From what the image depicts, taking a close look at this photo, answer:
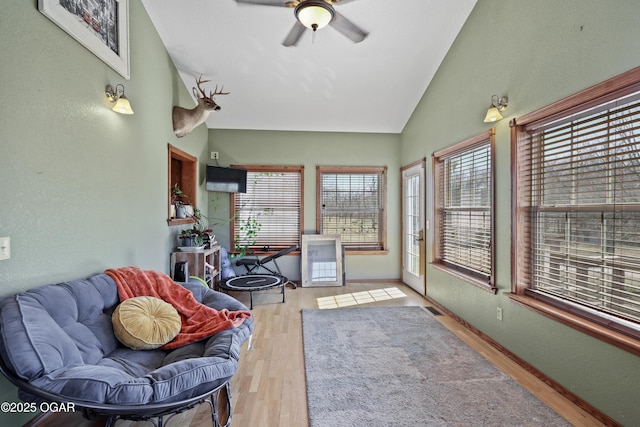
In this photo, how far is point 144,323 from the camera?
2137mm

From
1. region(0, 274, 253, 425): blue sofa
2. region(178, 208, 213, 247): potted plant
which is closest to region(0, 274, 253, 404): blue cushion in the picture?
region(0, 274, 253, 425): blue sofa

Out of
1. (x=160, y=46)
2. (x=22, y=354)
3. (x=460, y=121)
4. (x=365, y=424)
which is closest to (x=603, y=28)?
(x=460, y=121)

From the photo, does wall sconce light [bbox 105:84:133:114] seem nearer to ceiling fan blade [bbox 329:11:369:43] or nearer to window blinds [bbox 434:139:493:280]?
ceiling fan blade [bbox 329:11:369:43]

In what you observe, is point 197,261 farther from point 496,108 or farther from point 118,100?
point 496,108

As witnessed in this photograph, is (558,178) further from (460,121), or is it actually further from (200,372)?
(200,372)

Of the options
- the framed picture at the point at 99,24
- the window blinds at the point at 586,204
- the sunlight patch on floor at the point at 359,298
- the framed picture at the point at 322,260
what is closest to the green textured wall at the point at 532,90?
the window blinds at the point at 586,204

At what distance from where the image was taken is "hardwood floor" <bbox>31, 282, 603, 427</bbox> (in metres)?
2.06

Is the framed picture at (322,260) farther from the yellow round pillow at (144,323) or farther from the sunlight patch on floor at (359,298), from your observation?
the yellow round pillow at (144,323)

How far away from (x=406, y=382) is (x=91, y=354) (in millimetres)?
2058

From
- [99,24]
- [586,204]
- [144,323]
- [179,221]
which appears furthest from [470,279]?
[99,24]

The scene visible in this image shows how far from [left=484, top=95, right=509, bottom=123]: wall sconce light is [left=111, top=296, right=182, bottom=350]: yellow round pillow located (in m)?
3.08

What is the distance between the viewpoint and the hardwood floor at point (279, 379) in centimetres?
206

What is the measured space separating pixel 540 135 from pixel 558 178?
0.41 metres

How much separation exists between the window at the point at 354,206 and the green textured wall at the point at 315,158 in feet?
0.39
